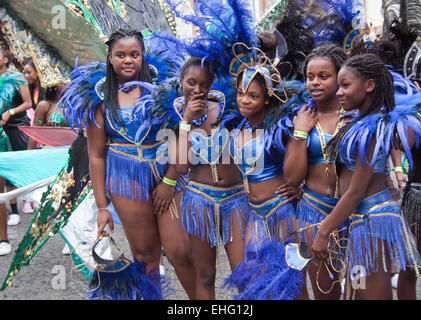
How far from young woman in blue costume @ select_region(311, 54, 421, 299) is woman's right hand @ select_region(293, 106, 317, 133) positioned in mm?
215

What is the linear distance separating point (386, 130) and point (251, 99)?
2.53 feet

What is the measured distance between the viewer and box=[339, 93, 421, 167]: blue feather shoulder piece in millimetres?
2195

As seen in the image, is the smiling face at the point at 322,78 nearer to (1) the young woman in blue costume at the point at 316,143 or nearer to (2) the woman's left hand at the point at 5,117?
(1) the young woman in blue costume at the point at 316,143

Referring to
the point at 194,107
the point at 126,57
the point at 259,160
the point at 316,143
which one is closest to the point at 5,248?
the point at 126,57

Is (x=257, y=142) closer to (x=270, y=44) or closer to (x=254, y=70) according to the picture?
(x=254, y=70)

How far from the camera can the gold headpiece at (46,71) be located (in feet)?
17.5

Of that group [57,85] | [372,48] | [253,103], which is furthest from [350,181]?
[57,85]

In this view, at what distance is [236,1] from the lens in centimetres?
264

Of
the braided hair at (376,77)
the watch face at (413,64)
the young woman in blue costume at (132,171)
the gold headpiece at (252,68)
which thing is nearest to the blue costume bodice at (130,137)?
the young woman in blue costume at (132,171)

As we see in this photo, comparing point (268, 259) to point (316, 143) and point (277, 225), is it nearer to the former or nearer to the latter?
point (277, 225)

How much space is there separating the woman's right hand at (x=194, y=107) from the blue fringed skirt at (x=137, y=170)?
0.43 meters

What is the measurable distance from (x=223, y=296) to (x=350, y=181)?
1.74 meters

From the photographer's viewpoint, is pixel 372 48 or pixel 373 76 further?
pixel 372 48

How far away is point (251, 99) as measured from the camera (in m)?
2.68
